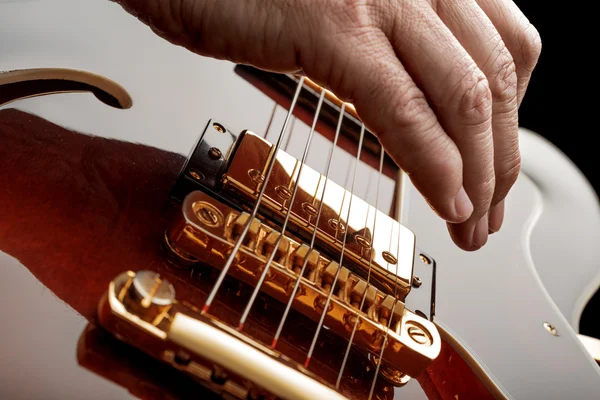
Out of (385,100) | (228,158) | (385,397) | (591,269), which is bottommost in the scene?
(591,269)

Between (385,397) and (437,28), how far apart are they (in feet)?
1.16

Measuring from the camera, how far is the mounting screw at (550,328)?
2.56ft

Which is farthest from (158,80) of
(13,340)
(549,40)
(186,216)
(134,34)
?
(549,40)

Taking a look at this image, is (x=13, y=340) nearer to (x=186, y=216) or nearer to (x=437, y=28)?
(x=186, y=216)

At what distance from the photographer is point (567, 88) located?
2.05 m

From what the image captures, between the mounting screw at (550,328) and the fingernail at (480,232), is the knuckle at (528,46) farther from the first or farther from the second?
the mounting screw at (550,328)

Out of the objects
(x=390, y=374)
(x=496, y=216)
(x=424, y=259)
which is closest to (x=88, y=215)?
(x=390, y=374)

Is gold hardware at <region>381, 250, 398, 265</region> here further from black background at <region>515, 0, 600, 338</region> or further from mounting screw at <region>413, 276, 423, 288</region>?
black background at <region>515, 0, 600, 338</region>

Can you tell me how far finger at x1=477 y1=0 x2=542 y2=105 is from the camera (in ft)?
2.28

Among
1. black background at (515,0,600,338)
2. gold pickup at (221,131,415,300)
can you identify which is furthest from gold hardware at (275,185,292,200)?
black background at (515,0,600,338)

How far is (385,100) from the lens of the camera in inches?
20.5

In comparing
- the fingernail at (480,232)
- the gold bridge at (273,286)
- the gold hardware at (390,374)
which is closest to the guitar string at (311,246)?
the gold bridge at (273,286)

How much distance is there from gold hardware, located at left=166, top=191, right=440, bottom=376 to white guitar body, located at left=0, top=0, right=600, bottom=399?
0.05m

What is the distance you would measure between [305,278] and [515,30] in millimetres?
450
